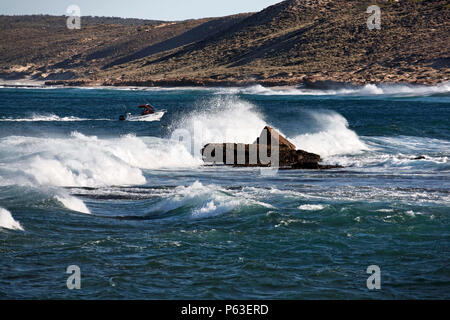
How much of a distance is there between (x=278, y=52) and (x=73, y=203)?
10179 centimetres

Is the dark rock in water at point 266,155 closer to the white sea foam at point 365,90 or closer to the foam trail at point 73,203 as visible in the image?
the foam trail at point 73,203

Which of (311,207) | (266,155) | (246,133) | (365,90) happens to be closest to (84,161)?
(266,155)

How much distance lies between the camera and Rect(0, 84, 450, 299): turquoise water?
9828 millimetres

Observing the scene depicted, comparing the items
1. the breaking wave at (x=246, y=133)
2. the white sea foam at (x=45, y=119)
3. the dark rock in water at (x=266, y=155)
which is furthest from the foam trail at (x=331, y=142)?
the white sea foam at (x=45, y=119)

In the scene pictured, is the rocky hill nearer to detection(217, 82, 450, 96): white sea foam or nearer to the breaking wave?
detection(217, 82, 450, 96): white sea foam

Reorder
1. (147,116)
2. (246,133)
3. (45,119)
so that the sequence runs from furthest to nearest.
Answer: (147,116), (45,119), (246,133)

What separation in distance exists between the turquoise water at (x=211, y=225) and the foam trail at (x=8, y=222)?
4 cm

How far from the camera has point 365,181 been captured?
1962 centimetres

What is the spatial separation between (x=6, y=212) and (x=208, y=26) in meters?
162

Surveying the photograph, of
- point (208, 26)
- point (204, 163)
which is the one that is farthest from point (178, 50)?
point (204, 163)

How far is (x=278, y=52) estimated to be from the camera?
114625 millimetres

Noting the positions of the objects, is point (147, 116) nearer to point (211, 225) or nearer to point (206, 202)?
point (206, 202)

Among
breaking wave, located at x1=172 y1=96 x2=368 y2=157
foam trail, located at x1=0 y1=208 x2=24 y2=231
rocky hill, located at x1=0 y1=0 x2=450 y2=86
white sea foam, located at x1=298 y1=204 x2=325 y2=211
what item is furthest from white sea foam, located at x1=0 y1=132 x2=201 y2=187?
rocky hill, located at x1=0 y1=0 x2=450 y2=86
